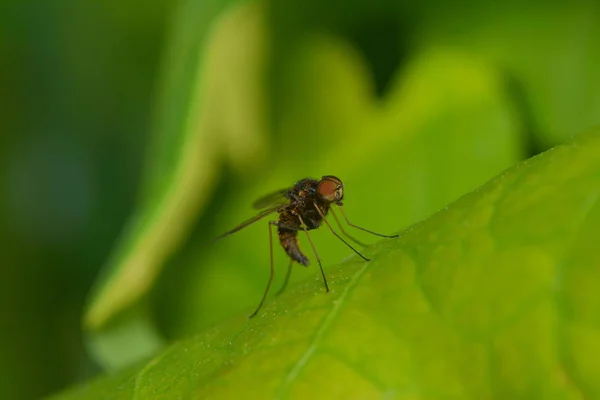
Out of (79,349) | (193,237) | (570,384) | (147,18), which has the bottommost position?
(79,349)

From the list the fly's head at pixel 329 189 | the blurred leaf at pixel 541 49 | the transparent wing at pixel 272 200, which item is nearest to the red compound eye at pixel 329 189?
the fly's head at pixel 329 189

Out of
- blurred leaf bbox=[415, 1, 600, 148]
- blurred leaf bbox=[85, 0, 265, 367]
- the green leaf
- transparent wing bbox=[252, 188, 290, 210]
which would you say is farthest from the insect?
the green leaf

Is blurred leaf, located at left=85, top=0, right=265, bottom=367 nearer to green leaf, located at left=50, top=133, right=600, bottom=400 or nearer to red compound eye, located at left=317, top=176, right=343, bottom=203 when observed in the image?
red compound eye, located at left=317, top=176, right=343, bottom=203

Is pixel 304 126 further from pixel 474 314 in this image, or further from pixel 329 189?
pixel 474 314

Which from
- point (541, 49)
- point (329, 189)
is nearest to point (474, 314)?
point (329, 189)

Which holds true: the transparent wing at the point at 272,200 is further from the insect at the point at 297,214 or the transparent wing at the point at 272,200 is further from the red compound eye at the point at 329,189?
the red compound eye at the point at 329,189

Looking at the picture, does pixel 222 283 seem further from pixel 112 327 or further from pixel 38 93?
pixel 38 93

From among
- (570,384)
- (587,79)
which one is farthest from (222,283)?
(570,384)
